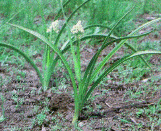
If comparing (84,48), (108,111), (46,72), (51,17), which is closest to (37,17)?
(51,17)

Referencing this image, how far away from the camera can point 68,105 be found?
1.89m

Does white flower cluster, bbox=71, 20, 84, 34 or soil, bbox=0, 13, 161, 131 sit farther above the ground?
white flower cluster, bbox=71, 20, 84, 34

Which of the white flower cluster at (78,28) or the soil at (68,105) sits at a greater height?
the white flower cluster at (78,28)

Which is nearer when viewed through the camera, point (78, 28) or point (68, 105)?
point (78, 28)

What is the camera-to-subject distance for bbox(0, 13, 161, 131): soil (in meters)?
1.65

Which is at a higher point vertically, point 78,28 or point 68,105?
point 78,28

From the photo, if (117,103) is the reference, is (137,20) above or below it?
above

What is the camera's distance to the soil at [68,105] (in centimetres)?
165

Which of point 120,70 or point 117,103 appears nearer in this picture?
point 117,103

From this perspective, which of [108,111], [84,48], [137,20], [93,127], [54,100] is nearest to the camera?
[93,127]

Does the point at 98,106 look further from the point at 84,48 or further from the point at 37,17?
the point at 37,17

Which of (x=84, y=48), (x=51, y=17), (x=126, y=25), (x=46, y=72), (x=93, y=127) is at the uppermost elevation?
(x=51, y=17)

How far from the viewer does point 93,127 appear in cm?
162

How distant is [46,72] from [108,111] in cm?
75
